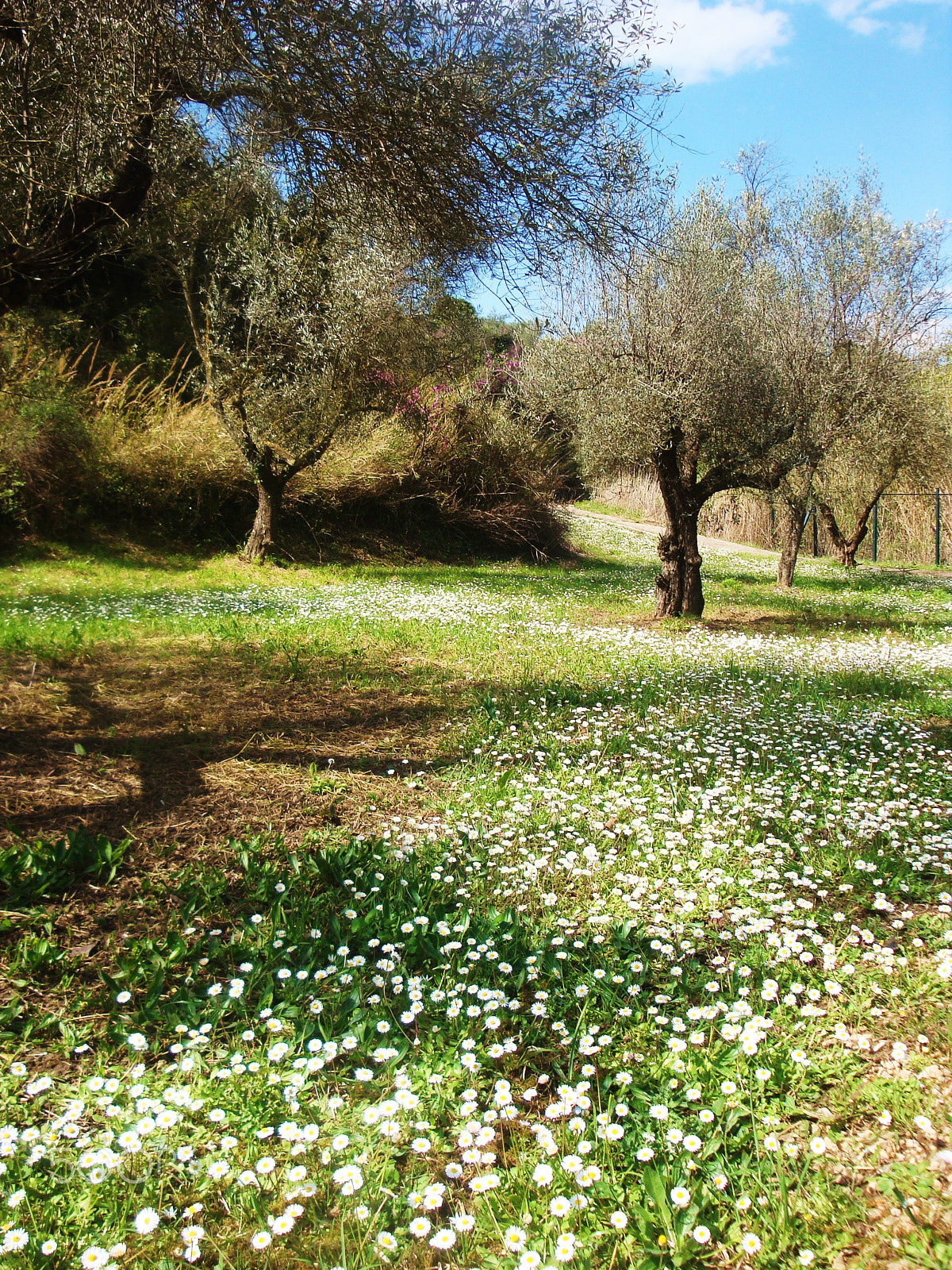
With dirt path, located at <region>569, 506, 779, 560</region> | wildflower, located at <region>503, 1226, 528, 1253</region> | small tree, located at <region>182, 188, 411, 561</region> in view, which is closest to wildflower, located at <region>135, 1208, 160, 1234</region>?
wildflower, located at <region>503, 1226, 528, 1253</region>

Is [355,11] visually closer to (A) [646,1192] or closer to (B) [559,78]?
(B) [559,78]

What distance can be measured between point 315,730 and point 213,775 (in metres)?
1.17

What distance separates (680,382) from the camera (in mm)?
10438

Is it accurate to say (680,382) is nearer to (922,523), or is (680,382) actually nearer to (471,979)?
(471,979)

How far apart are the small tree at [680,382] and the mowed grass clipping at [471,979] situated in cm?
535

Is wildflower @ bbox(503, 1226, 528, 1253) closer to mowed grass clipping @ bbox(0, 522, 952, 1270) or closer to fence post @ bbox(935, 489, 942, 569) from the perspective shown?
mowed grass clipping @ bbox(0, 522, 952, 1270)

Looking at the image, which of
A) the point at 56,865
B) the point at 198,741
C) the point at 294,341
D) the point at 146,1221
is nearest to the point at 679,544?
the point at 294,341

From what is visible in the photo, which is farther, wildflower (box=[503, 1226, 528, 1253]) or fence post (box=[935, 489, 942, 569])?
fence post (box=[935, 489, 942, 569])

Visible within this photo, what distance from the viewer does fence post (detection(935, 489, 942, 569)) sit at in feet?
81.5

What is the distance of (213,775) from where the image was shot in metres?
5.01

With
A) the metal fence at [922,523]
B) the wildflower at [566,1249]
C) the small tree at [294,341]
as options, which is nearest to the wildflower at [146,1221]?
the wildflower at [566,1249]

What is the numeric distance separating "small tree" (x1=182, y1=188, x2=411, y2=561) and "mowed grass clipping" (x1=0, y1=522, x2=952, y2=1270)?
330 inches

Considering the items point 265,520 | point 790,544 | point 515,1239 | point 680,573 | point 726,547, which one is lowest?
point 515,1239

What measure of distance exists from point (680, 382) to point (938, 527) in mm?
19201
